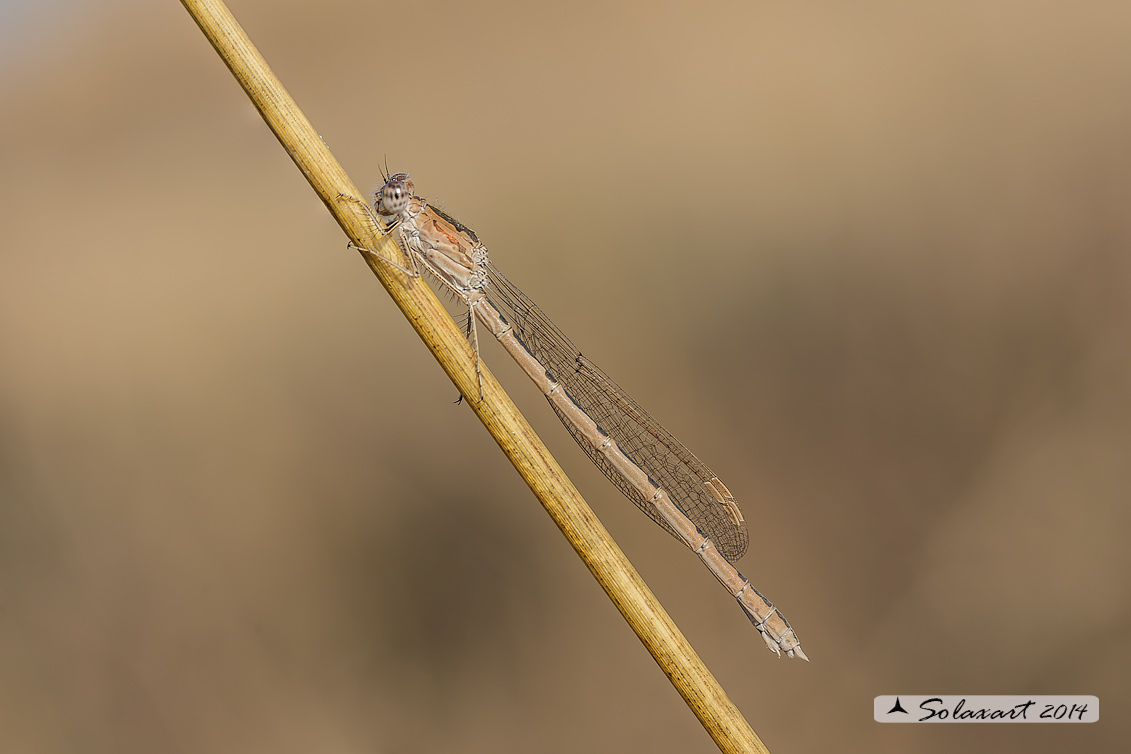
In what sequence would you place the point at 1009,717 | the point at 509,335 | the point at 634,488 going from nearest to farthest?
the point at 509,335 → the point at 634,488 → the point at 1009,717

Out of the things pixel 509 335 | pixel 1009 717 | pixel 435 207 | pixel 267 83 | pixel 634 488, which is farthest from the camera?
pixel 1009 717

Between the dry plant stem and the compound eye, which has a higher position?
the compound eye

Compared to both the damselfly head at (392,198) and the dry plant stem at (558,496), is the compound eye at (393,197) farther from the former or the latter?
the dry plant stem at (558,496)

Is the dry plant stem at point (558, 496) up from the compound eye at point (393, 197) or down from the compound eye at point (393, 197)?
down

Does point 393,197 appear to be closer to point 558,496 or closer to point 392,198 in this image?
point 392,198

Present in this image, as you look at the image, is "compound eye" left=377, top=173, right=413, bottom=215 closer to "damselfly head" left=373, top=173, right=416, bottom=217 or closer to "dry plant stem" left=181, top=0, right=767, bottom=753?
"damselfly head" left=373, top=173, right=416, bottom=217

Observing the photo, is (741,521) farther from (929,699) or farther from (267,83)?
(267,83)

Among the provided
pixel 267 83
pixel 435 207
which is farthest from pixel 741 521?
pixel 267 83

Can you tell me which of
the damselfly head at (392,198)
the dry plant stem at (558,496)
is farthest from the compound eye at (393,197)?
the dry plant stem at (558,496)

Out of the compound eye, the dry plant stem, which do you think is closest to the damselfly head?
the compound eye
